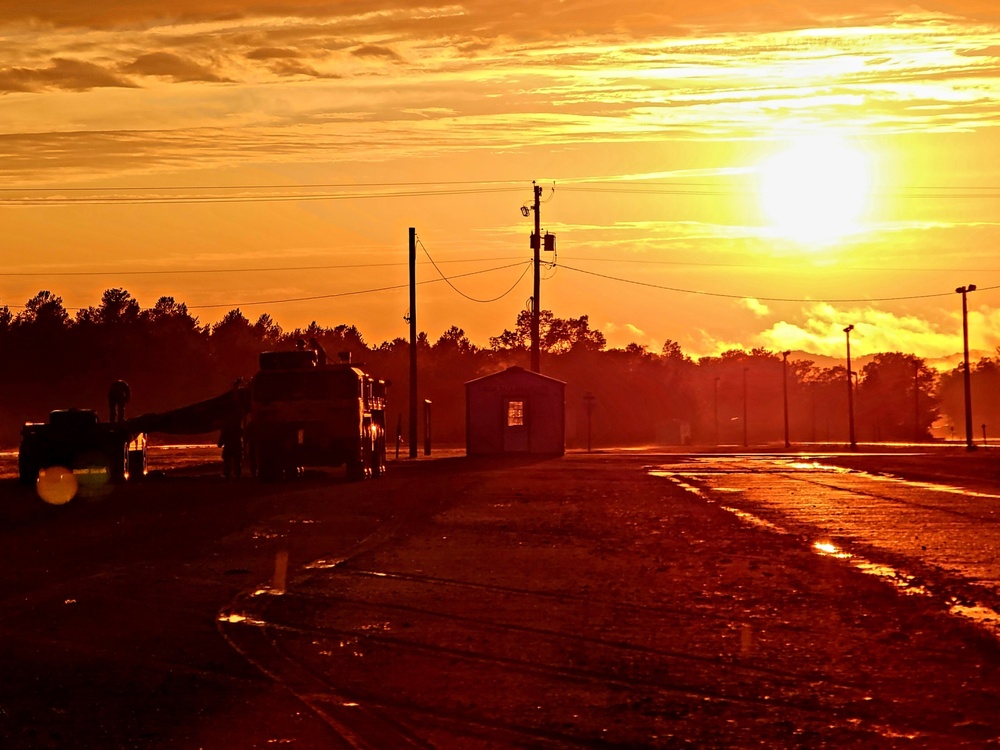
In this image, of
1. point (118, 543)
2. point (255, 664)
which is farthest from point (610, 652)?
point (118, 543)

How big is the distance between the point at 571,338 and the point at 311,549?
147806 mm

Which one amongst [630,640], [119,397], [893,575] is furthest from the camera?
[119,397]

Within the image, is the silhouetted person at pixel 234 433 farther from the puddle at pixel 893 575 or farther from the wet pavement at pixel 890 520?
the puddle at pixel 893 575

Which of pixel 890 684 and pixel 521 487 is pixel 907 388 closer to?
pixel 521 487

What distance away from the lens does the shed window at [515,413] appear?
61.0 metres

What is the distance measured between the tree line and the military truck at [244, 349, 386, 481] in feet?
220

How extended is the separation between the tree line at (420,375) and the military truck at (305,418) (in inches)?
2643

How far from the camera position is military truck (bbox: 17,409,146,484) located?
119 ft

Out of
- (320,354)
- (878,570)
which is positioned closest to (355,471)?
(320,354)

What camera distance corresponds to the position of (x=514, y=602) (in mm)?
12898

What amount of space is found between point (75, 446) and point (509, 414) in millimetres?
26990

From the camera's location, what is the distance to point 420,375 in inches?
5768

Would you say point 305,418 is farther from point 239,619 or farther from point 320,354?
point 239,619

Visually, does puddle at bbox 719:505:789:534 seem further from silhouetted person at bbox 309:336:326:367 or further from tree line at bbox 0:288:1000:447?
tree line at bbox 0:288:1000:447
